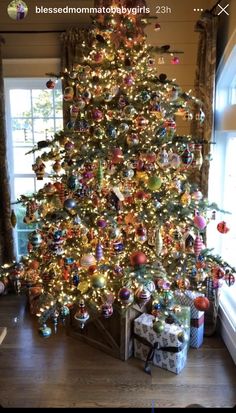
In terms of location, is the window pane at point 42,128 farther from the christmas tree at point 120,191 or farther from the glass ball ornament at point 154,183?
the glass ball ornament at point 154,183

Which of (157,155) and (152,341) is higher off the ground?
(157,155)

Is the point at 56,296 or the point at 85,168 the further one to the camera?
the point at 56,296

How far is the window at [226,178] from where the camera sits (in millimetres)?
2711

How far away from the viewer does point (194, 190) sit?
8.39 feet

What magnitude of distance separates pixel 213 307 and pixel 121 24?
2250 mm

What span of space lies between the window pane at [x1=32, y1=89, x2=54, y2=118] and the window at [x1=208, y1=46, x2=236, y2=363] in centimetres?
157

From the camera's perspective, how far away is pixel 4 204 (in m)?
3.42

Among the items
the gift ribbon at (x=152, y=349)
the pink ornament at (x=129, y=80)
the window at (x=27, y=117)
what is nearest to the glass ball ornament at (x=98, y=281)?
the gift ribbon at (x=152, y=349)

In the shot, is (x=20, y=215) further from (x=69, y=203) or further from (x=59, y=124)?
(x=69, y=203)

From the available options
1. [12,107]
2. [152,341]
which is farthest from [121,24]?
[152,341]

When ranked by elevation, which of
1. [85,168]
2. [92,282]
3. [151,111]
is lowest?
[92,282]
